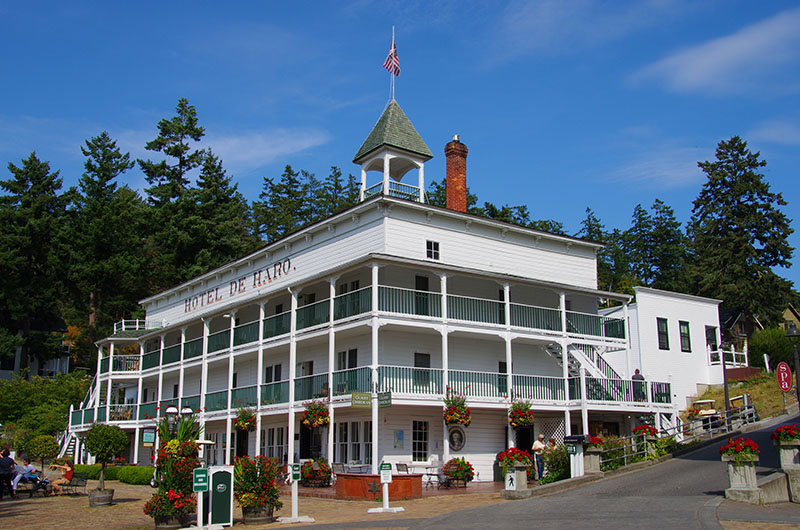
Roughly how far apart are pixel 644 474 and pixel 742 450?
5.81 metres

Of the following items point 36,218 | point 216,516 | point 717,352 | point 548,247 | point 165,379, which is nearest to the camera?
point 216,516

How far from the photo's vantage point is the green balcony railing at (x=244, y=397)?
3309cm

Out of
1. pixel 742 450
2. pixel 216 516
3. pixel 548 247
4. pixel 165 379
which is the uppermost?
pixel 548 247

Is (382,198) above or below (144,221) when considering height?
below

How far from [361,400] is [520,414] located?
6292 mm

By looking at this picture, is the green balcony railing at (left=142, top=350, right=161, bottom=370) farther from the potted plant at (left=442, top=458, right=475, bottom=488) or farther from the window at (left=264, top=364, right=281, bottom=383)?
the potted plant at (left=442, top=458, right=475, bottom=488)

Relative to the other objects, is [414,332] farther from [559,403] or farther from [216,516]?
[216,516]

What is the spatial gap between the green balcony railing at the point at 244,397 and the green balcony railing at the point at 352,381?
6143mm

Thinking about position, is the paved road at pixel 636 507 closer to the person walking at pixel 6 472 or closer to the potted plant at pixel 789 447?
the potted plant at pixel 789 447

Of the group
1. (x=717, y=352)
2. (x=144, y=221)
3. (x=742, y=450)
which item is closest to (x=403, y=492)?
(x=742, y=450)

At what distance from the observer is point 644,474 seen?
22.5 m

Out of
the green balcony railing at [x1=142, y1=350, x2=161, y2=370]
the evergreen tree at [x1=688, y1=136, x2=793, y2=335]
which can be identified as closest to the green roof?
the green balcony railing at [x1=142, y1=350, x2=161, y2=370]

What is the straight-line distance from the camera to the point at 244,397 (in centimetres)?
3391

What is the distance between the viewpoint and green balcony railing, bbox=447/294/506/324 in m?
29.4
